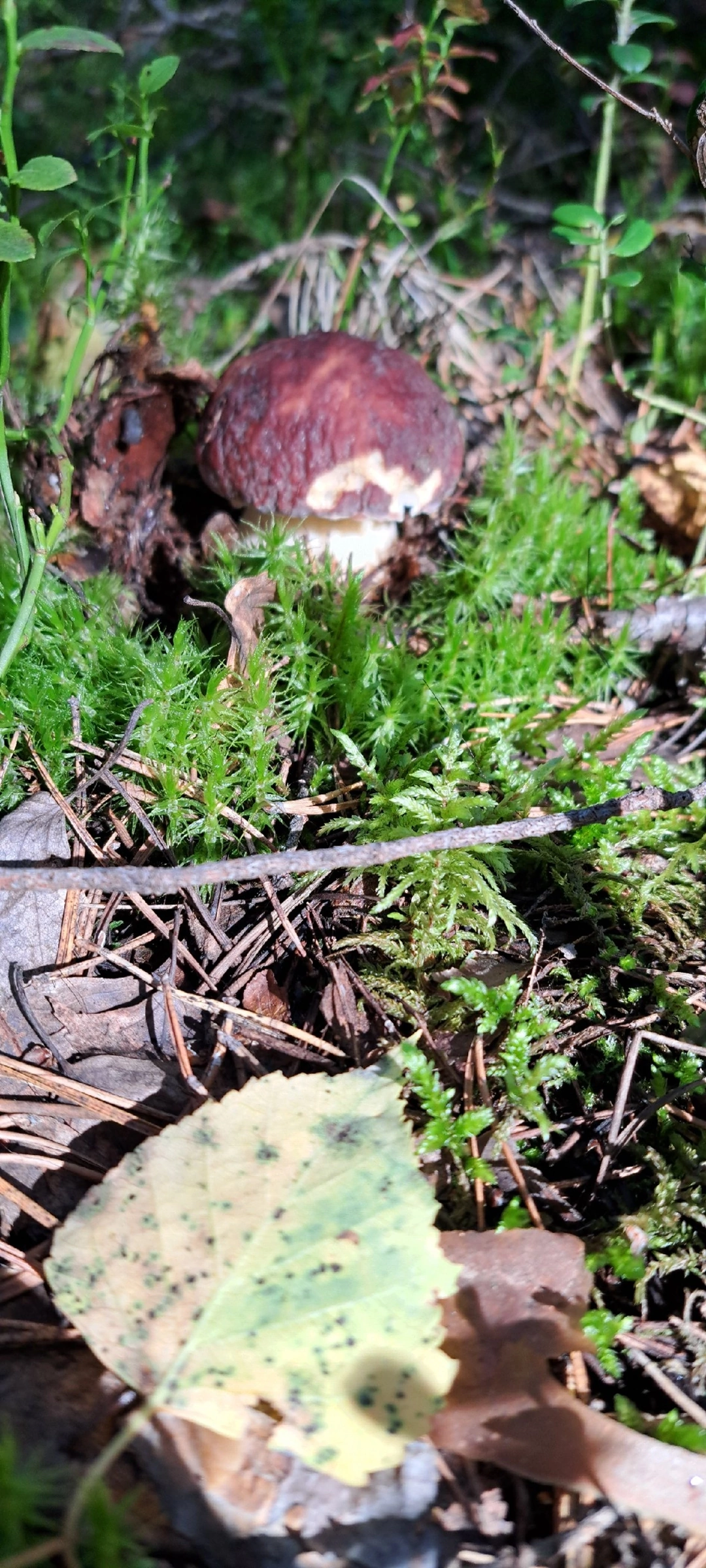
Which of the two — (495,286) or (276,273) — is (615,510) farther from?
(276,273)

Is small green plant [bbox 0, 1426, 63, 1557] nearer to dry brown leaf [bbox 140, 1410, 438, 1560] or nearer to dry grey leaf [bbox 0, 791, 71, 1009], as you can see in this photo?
dry brown leaf [bbox 140, 1410, 438, 1560]

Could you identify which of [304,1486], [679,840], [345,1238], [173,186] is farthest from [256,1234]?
[173,186]

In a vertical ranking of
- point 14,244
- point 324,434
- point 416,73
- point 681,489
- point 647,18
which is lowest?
point 681,489

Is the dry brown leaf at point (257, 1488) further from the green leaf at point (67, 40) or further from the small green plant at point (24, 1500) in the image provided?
the green leaf at point (67, 40)

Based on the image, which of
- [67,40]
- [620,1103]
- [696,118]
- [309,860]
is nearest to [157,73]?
[67,40]

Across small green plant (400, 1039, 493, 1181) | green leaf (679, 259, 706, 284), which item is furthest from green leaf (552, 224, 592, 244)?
small green plant (400, 1039, 493, 1181)

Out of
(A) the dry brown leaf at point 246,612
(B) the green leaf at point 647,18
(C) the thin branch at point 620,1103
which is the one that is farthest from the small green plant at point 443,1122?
(B) the green leaf at point 647,18

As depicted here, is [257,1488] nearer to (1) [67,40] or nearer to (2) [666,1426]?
(2) [666,1426]
